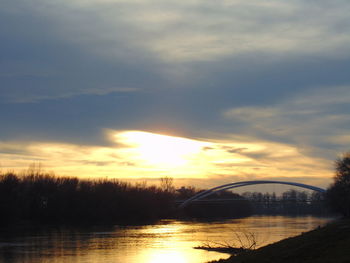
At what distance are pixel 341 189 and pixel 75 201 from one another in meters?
37.3

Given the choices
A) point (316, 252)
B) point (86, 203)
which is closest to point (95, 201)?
point (86, 203)

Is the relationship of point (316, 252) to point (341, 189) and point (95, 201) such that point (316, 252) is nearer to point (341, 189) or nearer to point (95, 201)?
point (341, 189)

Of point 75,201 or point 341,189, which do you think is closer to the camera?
point 341,189

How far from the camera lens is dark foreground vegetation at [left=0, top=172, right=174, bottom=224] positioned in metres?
66.0

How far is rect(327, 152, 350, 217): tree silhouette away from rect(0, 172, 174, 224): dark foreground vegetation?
2804cm

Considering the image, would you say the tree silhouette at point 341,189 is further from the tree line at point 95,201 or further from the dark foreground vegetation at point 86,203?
the dark foreground vegetation at point 86,203

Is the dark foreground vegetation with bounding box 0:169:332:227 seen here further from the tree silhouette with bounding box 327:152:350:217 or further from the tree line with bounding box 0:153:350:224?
the tree silhouette with bounding box 327:152:350:217

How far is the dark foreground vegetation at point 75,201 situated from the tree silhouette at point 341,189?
92.0 feet

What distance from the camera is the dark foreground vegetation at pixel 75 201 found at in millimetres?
66000

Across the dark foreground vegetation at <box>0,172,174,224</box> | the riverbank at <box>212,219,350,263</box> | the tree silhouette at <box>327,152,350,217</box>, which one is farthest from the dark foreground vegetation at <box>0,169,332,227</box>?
the riverbank at <box>212,219,350,263</box>

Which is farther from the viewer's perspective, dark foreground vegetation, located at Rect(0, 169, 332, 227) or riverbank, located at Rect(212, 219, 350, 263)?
dark foreground vegetation, located at Rect(0, 169, 332, 227)

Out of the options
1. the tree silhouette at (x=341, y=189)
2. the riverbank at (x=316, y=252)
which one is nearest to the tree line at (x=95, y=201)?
the tree silhouette at (x=341, y=189)

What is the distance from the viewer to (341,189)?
56688 millimetres

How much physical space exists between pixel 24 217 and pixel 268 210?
76913 mm
